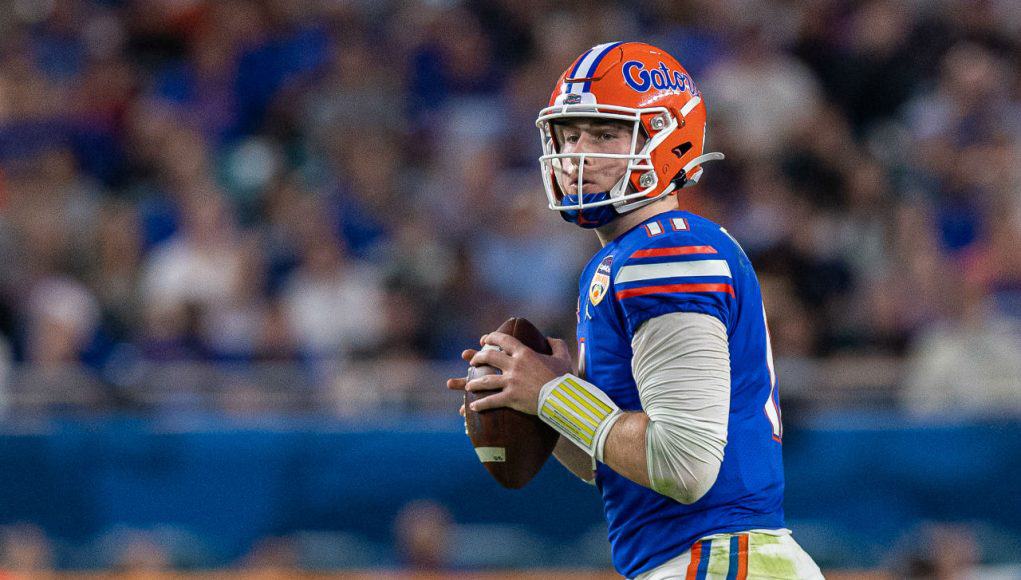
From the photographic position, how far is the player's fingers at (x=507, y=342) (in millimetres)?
3465

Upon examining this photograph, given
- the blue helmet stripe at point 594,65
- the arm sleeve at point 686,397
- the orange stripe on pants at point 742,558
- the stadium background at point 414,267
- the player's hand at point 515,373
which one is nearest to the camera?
the arm sleeve at point 686,397

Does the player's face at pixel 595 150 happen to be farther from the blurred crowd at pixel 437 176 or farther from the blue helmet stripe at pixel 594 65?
the blurred crowd at pixel 437 176

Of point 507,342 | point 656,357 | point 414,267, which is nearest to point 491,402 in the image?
point 507,342

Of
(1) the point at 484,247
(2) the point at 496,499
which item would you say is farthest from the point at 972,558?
(1) the point at 484,247

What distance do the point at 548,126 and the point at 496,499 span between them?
4587mm

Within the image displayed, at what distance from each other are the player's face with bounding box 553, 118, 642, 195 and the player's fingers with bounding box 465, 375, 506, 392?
46 centimetres

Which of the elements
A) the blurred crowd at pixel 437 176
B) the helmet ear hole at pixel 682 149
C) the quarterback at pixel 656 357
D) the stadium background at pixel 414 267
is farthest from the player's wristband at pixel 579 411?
the blurred crowd at pixel 437 176

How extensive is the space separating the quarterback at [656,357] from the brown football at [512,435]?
47 millimetres

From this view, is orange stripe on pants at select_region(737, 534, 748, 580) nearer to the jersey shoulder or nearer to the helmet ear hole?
the jersey shoulder

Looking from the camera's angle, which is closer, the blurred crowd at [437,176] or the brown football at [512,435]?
the brown football at [512,435]

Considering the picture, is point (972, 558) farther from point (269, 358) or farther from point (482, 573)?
point (269, 358)

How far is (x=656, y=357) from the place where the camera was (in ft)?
10.4

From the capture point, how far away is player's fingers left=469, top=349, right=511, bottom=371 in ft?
11.3

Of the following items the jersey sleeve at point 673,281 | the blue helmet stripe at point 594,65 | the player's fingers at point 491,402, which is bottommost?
the player's fingers at point 491,402
